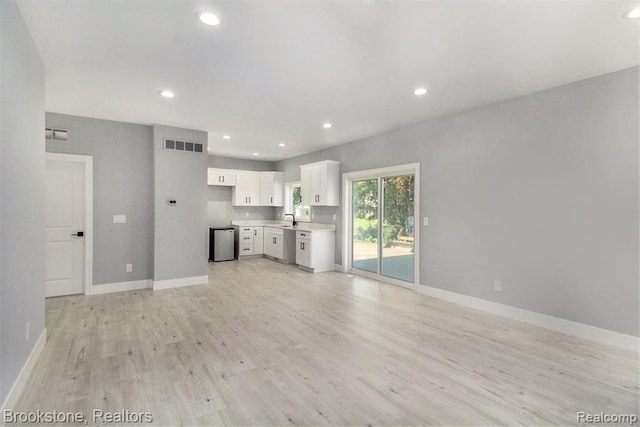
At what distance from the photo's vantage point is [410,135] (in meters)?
5.23

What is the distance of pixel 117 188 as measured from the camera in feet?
16.7

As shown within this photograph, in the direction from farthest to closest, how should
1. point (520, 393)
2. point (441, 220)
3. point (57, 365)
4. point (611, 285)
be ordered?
1. point (441, 220)
2. point (611, 285)
3. point (57, 365)
4. point (520, 393)

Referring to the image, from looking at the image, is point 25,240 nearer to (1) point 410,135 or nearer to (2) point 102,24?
(2) point 102,24

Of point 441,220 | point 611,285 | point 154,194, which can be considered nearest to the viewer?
point 611,285

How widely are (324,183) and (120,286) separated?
412cm

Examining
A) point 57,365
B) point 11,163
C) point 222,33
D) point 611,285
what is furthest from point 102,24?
point 611,285

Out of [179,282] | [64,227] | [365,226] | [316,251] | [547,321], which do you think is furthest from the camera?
[316,251]

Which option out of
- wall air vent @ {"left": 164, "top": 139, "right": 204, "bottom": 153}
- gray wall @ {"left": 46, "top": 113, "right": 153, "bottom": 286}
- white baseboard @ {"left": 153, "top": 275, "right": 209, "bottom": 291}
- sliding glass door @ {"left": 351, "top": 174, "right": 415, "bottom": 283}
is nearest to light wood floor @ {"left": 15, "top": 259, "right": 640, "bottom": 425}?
white baseboard @ {"left": 153, "top": 275, "right": 209, "bottom": 291}

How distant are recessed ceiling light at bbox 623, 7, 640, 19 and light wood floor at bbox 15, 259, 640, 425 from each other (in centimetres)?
271

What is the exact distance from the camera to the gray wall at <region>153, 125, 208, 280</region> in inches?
206

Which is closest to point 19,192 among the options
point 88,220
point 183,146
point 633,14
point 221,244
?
point 88,220

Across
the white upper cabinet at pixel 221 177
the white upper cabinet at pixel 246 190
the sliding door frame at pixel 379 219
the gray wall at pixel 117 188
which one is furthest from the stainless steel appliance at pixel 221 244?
the sliding door frame at pixel 379 219

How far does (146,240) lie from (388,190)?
14.0 ft

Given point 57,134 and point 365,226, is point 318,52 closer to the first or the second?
point 365,226
